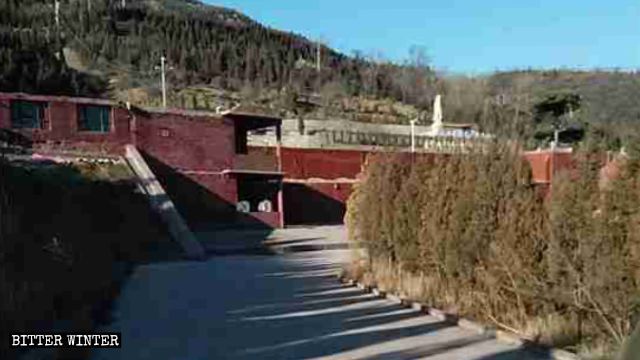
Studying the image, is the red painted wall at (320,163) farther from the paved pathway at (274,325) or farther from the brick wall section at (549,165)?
the brick wall section at (549,165)

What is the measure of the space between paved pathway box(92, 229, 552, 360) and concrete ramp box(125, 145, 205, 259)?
8.16 meters

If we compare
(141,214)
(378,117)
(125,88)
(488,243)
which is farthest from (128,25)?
(488,243)

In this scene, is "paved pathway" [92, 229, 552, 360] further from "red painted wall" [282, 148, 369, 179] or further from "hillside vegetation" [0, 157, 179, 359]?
"red painted wall" [282, 148, 369, 179]

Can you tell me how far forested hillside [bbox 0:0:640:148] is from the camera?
62.6 metres

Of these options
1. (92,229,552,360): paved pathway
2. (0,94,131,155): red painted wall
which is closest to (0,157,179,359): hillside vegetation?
(92,229,552,360): paved pathway

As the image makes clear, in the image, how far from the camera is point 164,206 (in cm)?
3055

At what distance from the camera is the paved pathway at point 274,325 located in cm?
870

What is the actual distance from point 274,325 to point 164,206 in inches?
806

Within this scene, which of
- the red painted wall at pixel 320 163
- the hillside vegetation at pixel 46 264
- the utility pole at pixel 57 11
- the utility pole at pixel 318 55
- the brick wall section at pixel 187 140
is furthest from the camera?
the utility pole at pixel 318 55

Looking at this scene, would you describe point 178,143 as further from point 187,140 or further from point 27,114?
point 27,114

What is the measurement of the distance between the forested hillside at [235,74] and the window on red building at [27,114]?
57.2 ft

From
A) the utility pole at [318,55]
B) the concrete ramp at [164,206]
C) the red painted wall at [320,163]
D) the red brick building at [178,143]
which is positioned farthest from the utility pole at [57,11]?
the concrete ramp at [164,206]

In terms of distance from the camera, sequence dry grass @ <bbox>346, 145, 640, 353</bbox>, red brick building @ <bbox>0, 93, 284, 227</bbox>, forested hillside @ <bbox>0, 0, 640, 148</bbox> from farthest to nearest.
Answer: forested hillside @ <bbox>0, 0, 640, 148</bbox>
red brick building @ <bbox>0, 93, 284, 227</bbox>
dry grass @ <bbox>346, 145, 640, 353</bbox>

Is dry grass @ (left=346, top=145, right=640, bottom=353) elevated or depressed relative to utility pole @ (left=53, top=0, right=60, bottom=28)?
depressed
